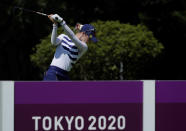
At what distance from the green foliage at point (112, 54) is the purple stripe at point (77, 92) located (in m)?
4.68

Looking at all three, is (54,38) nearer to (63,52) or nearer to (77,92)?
(63,52)

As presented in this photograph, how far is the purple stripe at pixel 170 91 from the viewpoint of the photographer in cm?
305

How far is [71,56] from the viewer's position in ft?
13.7

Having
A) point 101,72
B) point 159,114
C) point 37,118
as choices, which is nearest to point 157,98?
point 159,114

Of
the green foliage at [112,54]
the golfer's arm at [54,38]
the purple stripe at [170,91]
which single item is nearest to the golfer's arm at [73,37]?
the golfer's arm at [54,38]

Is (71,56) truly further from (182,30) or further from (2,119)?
(182,30)

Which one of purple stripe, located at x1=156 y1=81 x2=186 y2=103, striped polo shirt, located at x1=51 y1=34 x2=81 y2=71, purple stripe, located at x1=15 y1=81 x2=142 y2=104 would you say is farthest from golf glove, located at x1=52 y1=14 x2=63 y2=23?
purple stripe, located at x1=156 y1=81 x2=186 y2=103

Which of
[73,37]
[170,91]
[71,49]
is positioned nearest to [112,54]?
[71,49]

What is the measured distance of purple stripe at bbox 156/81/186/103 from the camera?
305 cm

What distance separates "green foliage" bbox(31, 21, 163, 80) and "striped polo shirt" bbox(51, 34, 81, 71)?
342 cm

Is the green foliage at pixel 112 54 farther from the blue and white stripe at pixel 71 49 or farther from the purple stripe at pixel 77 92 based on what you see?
the purple stripe at pixel 77 92

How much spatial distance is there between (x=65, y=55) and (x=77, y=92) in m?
1.23

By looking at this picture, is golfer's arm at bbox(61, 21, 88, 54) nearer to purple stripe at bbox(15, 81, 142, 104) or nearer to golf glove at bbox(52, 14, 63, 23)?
golf glove at bbox(52, 14, 63, 23)

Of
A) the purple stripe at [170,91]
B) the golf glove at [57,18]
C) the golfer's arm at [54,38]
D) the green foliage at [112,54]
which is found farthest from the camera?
the green foliage at [112,54]
